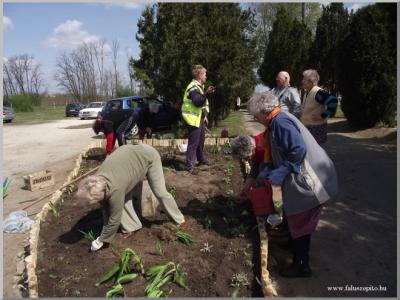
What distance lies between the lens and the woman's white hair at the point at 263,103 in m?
3.29

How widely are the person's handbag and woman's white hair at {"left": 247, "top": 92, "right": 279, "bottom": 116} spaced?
787 mm

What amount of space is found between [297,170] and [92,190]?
176 cm

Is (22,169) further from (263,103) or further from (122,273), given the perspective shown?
(263,103)

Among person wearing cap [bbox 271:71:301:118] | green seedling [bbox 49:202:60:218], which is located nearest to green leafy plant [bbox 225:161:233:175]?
person wearing cap [bbox 271:71:301:118]

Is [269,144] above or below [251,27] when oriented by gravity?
below

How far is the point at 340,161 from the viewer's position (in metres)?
7.65

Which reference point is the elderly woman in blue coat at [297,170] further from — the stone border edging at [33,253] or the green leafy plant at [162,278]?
the stone border edging at [33,253]

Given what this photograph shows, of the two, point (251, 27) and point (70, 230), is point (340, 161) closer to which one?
point (70, 230)

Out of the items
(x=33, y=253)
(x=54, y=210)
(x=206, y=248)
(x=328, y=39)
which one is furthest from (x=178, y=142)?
(x=328, y=39)

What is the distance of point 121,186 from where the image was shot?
3.53m

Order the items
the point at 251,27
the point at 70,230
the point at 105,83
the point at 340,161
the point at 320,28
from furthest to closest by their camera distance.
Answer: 1. the point at 105,83
2. the point at 320,28
3. the point at 251,27
4. the point at 340,161
5. the point at 70,230

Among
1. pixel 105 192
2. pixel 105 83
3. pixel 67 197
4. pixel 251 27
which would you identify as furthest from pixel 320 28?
pixel 105 83

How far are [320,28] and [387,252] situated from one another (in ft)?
69.3

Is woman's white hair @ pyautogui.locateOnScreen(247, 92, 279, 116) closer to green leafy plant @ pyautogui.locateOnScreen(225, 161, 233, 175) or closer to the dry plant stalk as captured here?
the dry plant stalk
